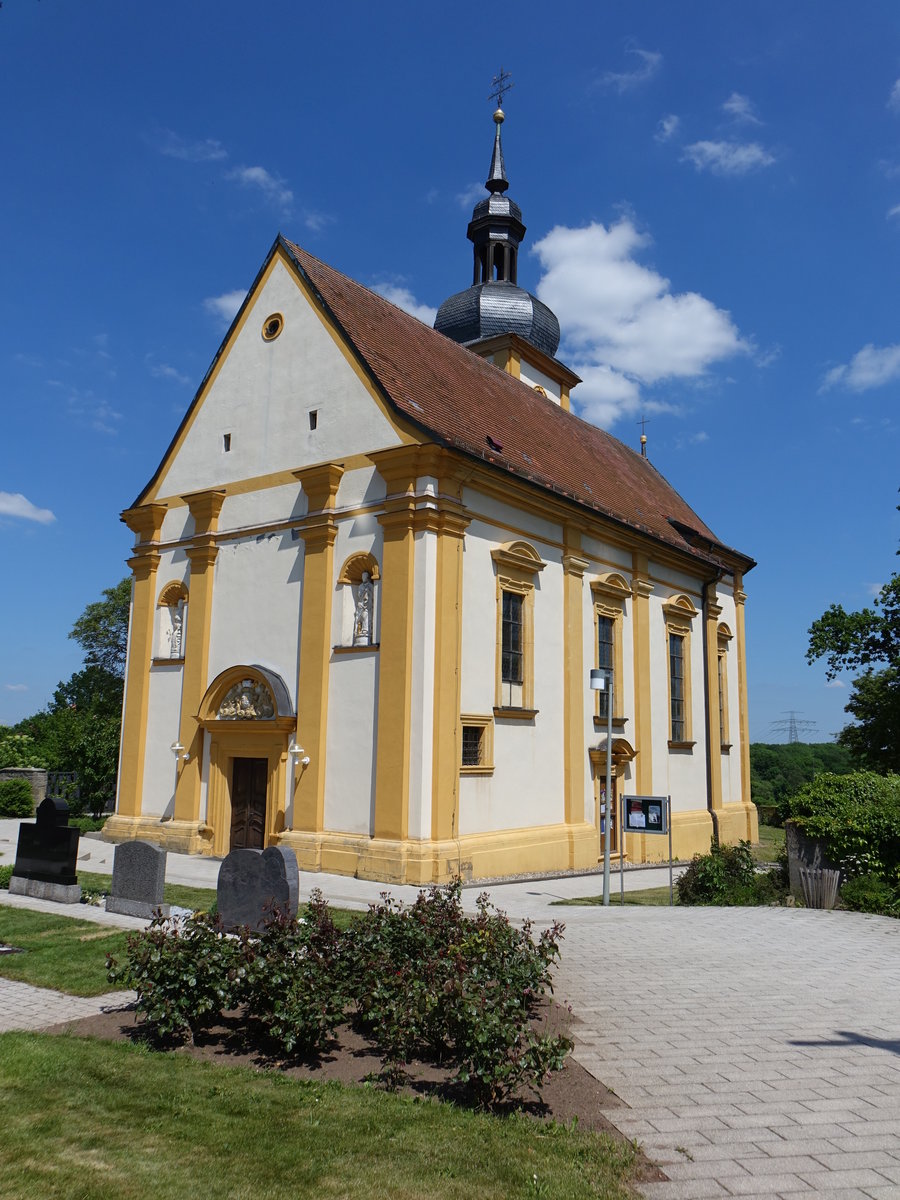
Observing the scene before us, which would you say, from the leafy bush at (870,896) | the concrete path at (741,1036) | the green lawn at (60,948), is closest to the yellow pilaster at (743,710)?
the leafy bush at (870,896)

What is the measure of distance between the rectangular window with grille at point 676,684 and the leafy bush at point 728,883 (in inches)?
397

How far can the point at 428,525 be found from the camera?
1747cm

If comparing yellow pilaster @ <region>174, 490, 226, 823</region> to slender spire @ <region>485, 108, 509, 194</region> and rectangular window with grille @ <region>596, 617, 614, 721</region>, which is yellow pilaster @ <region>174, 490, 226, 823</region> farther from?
slender spire @ <region>485, 108, 509, 194</region>

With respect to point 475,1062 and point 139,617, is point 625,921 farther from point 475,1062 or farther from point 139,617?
point 139,617

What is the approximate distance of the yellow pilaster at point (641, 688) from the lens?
23.6 metres

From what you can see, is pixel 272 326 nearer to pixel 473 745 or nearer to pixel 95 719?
pixel 473 745

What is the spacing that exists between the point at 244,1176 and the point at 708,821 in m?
24.0

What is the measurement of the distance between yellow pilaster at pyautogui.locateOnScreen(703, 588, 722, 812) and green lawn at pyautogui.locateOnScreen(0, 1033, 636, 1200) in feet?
76.1

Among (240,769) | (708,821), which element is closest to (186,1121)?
(240,769)

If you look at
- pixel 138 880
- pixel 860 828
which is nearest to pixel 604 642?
pixel 860 828

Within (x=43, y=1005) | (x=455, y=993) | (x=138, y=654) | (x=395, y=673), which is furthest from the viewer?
(x=138, y=654)

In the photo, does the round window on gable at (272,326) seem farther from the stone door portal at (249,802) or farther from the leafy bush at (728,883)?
the leafy bush at (728,883)

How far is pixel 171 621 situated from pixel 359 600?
6.50m

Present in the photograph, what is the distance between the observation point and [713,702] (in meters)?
28.0
